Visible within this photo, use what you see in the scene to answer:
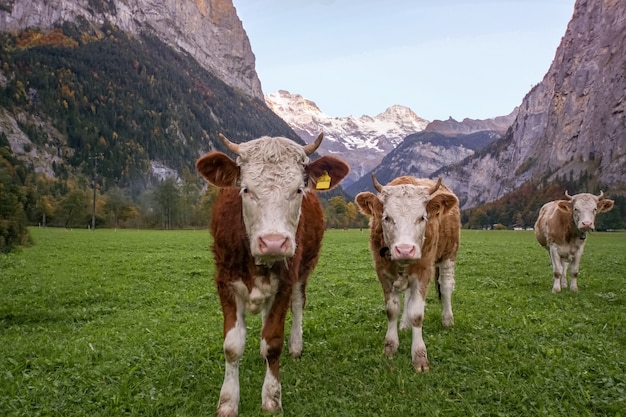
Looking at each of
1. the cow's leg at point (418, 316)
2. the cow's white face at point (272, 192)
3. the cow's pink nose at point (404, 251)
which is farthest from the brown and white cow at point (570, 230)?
the cow's white face at point (272, 192)

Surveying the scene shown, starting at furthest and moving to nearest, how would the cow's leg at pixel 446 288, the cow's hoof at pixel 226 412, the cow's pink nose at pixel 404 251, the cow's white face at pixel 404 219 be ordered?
the cow's leg at pixel 446 288 → the cow's white face at pixel 404 219 → the cow's pink nose at pixel 404 251 → the cow's hoof at pixel 226 412

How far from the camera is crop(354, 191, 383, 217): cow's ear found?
761 centimetres

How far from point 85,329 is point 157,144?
18397cm

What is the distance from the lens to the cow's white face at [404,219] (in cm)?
641

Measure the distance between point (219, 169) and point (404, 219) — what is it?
2866mm

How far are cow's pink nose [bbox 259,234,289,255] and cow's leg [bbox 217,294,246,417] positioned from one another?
125 centimetres

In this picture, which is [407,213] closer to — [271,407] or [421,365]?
[421,365]

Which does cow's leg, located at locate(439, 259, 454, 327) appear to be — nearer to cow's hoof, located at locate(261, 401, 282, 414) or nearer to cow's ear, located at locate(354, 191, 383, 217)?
cow's ear, located at locate(354, 191, 383, 217)

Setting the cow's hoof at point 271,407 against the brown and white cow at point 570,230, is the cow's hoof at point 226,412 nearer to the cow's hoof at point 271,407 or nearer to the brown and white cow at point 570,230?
the cow's hoof at point 271,407

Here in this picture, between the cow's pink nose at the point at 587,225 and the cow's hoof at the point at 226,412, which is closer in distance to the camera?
the cow's hoof at the point at 226,412

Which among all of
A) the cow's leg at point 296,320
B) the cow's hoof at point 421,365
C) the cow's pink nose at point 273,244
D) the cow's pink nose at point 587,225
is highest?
the cow's pink nose at point 587,225

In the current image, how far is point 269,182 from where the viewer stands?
16.4 feet

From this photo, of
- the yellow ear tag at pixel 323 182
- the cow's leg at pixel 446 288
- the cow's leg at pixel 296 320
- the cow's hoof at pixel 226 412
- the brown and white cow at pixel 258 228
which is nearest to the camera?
the brown and white cow at pixel 258 228

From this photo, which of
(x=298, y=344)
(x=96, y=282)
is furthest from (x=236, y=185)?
(x=96, y=282)
